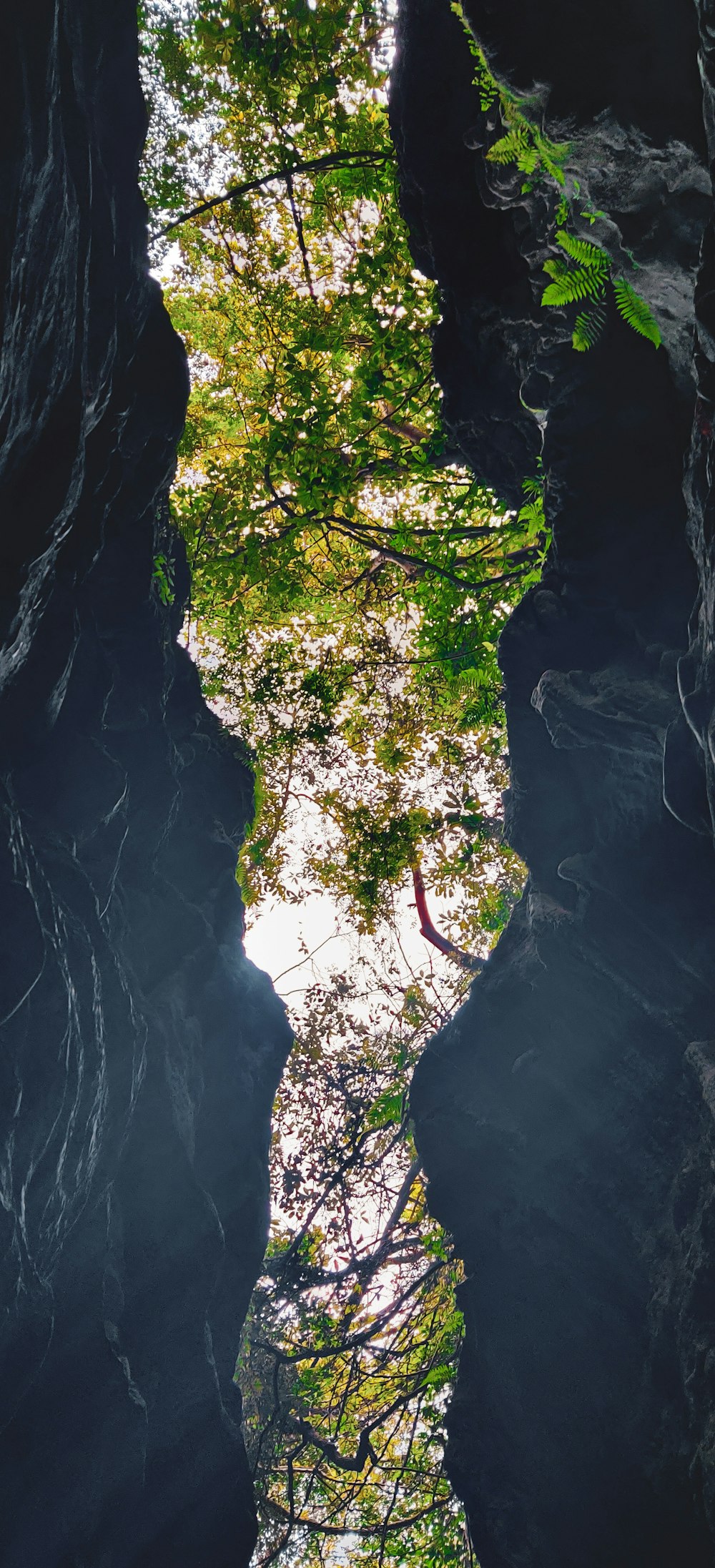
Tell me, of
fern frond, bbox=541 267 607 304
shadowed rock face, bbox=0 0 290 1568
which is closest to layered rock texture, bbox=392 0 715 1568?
fern frond, bbox=541 267 607 304

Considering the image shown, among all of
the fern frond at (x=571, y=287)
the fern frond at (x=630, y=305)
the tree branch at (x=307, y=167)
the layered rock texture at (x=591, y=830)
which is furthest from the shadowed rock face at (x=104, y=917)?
the fern frond at (x=630, y=305)

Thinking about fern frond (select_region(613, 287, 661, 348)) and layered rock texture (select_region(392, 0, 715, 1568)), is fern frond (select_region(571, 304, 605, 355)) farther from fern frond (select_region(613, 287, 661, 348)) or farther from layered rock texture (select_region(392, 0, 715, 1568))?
layered rock texture (select_region(392, 0, 715, 1568))

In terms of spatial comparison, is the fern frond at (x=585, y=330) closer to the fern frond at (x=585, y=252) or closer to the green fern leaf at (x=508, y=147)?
the fern frond at (x=585, y=252)

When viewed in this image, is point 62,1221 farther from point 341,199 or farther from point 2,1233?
point 341,199

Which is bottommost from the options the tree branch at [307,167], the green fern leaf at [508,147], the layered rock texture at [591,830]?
the layered rock texture at [591,830]

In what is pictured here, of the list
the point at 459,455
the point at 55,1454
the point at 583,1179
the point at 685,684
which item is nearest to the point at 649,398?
the point at 685,684

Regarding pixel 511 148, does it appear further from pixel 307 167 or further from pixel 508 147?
Answer: pixel 307 167
